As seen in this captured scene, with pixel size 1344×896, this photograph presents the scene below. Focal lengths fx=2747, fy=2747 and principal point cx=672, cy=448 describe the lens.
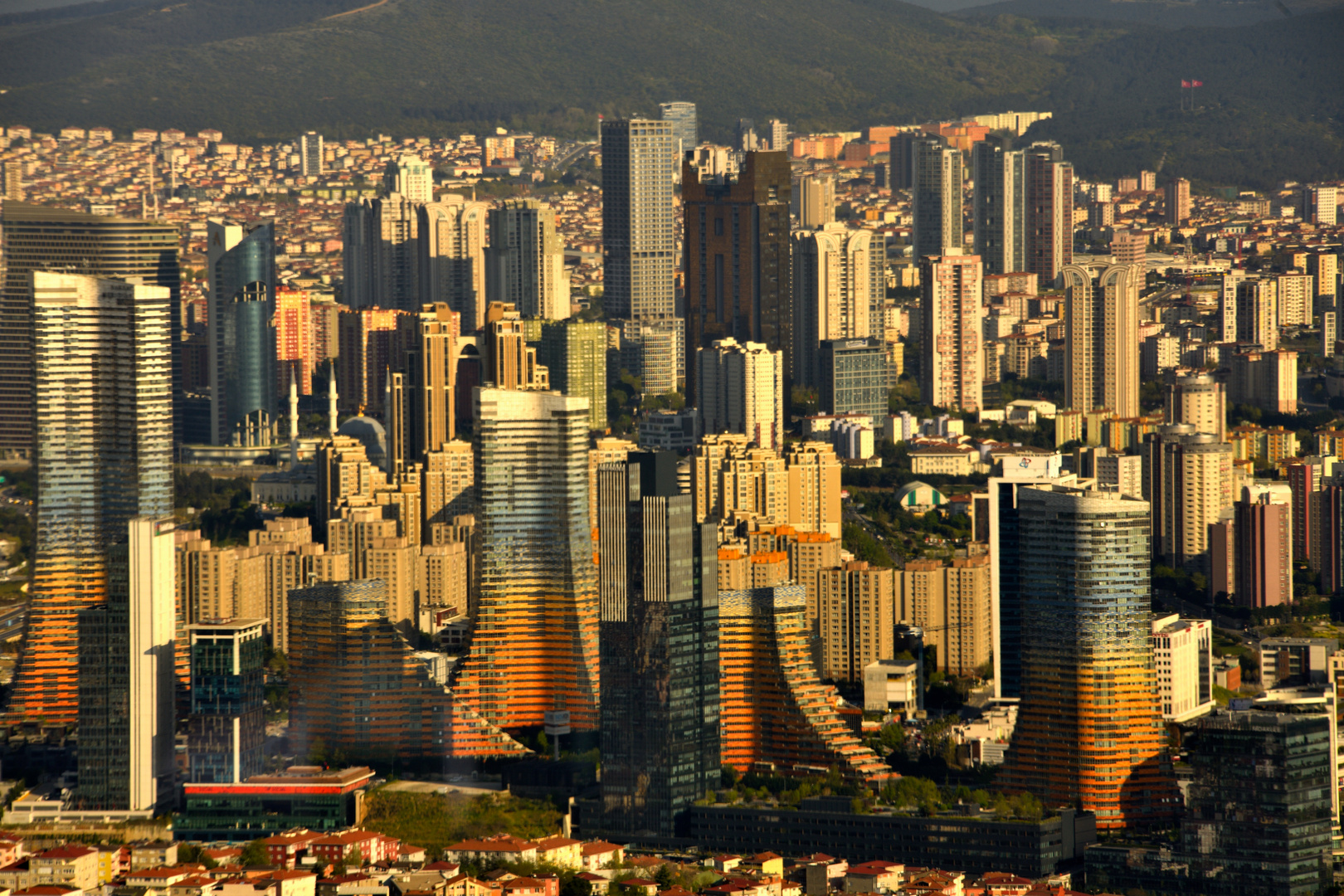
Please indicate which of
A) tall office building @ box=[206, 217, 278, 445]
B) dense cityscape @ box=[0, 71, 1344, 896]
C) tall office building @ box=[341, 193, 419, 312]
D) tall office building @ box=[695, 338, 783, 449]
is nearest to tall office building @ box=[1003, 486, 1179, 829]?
dense cityscape @ box=[0, 71, 1344, 896]

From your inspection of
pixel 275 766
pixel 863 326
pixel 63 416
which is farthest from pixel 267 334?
pixel 275 766

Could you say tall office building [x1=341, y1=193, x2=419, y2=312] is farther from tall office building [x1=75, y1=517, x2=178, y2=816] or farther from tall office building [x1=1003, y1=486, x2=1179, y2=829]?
tall office building [x1=1003, y1=486, x2=1179, y2=829]

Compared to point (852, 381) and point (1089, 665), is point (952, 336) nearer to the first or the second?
point (852, 381)

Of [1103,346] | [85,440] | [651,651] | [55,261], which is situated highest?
[55,261]

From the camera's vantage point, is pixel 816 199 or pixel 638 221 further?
pixel 816 199

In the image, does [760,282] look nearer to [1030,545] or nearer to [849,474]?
[849,474]

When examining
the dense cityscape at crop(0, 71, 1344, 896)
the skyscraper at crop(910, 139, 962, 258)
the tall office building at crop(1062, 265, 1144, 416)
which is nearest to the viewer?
the dense cityscape at crop(0, 71, 1344, 896)

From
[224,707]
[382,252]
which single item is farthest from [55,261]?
[382,252]
